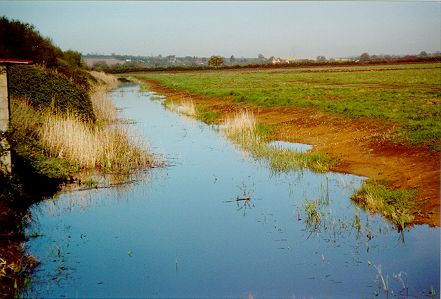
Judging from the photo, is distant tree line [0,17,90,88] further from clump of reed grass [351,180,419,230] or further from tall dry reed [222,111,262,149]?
clump of reed grass [351,180,419,230]

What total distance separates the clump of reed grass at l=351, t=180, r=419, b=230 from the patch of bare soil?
0.71ft

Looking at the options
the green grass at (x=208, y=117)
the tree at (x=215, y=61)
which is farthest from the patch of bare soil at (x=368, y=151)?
the tree at (x=215, y=61)

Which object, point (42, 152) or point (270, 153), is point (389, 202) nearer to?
point (270, 153)

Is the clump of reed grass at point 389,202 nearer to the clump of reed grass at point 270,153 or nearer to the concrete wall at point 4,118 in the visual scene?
the clump of reed grass at point 270,153

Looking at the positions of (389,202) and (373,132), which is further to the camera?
(373,132)

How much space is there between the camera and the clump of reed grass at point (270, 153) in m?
13.6

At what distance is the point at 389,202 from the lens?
31.6 ft

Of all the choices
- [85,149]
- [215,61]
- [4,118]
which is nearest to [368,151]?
[85,149]

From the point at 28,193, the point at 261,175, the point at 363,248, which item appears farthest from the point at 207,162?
the point at 363,248

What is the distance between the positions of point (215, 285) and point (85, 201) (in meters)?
4.91

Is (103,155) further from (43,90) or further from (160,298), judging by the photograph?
(160,298)

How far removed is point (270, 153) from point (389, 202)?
19.7 feet

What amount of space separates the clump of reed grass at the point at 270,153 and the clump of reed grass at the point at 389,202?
2.82 m

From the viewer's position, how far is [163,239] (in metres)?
8.16
